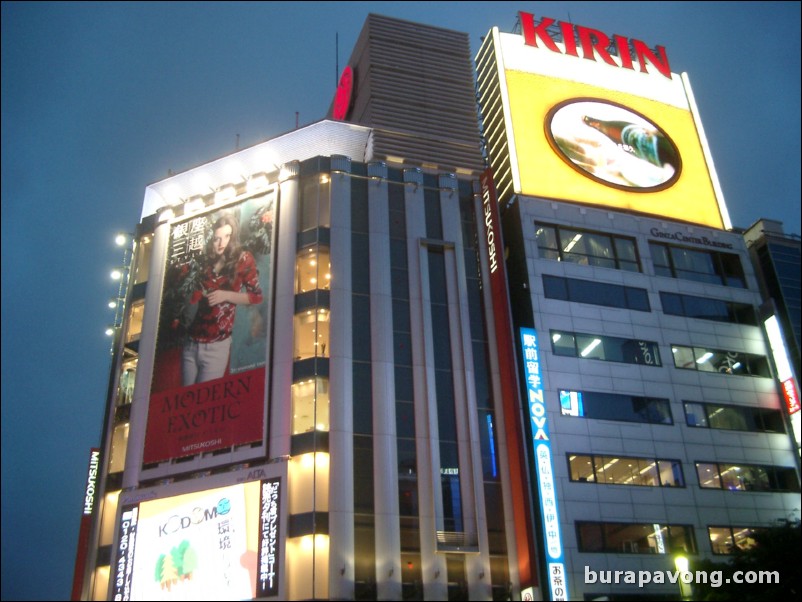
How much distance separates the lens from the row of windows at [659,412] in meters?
48.0

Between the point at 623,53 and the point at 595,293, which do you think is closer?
the point at 595,293

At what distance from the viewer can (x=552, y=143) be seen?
5997 centimetres

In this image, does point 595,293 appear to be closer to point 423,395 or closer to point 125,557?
point 423,395

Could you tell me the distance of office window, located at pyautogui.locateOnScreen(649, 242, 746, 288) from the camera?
187ft

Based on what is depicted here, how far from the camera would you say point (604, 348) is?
167 ft

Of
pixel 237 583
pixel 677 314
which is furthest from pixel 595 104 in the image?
pixel 237 583

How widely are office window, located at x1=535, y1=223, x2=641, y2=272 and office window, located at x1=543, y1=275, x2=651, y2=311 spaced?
179 cm

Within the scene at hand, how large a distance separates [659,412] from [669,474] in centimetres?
390

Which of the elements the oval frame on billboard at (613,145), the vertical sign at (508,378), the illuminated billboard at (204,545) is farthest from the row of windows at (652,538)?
the oval frame on billboard at (613,145)

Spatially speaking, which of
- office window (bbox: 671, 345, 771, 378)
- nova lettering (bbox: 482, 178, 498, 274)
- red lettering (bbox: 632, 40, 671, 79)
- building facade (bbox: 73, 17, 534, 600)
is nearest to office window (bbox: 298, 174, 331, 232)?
building facade (bbox: 73, 17, 534, 600)

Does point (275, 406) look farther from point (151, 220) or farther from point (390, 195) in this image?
point (151, 220)

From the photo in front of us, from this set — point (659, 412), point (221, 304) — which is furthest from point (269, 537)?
point (659, 412)

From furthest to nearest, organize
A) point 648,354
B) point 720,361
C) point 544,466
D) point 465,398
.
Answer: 1. point 720,361
2. point 648,354
3. point 465,398
4. point 544,466

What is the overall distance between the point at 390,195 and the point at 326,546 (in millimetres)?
22638
